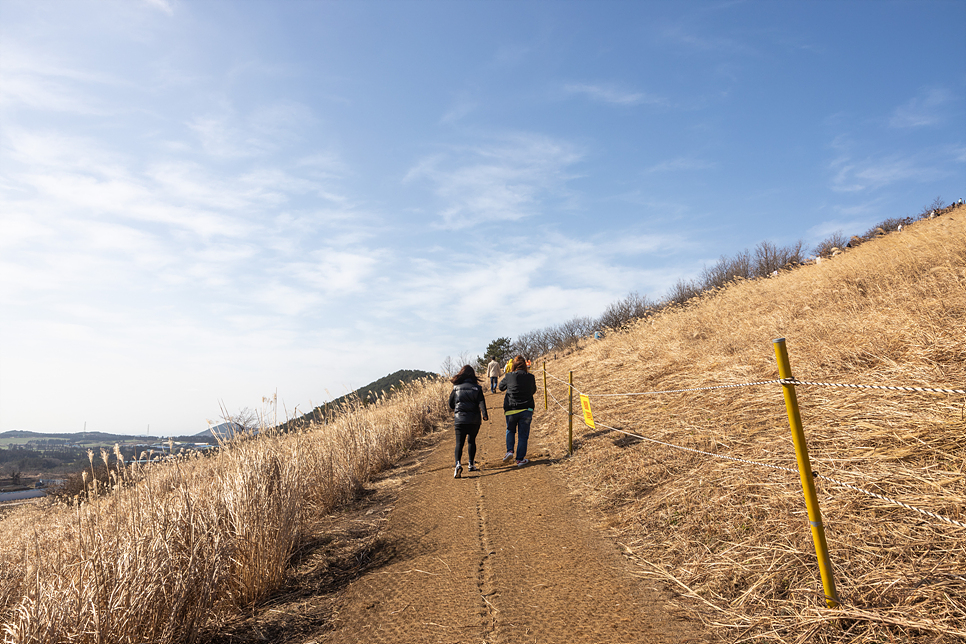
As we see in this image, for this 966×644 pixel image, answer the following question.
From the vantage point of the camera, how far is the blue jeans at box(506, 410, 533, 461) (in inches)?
327

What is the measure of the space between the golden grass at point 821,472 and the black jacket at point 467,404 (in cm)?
190

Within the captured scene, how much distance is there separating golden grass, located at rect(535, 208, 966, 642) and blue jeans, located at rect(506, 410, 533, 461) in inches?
40.8

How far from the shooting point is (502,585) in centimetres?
402

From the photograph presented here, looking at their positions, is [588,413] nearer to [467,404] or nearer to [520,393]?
[520,393]

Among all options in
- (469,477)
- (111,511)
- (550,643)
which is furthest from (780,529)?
(111,511)

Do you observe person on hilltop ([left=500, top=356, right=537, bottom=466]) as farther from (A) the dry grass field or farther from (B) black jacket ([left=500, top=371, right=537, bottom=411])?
(A) the dry grass field

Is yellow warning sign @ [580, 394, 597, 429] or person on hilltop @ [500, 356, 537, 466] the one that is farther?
person on hilltop @ [500, 356, 537, 466]

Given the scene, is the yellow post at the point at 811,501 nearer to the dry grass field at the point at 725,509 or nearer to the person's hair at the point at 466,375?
the dry grass field at the point at 725,509

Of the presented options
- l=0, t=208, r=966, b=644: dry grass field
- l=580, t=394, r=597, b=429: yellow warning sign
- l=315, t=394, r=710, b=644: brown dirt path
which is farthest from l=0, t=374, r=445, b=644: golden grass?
l=580, t=394, r=597, b=429: yellow warning sign

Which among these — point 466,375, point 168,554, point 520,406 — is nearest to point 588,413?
point 520,406

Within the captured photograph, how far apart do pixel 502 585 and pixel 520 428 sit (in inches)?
175

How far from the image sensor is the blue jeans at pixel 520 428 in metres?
8.30

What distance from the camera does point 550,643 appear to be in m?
3.15

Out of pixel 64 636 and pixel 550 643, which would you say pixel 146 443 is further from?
pixel 550 643
